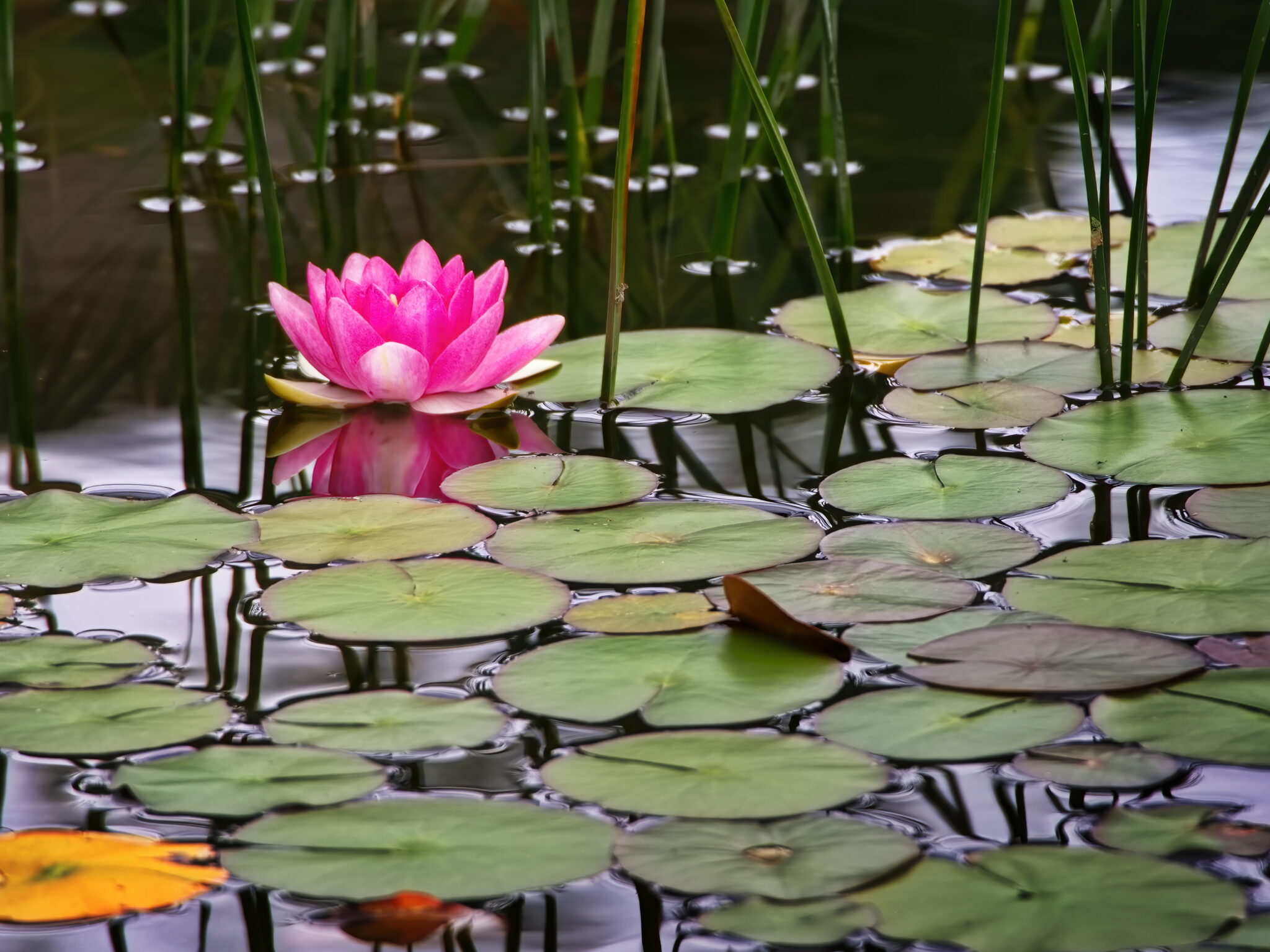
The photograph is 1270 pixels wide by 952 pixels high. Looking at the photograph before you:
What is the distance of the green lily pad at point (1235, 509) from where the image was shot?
51.4 inches

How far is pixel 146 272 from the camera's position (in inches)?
82.9

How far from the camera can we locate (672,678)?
1.10 m

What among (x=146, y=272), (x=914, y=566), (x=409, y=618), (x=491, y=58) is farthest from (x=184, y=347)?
(x=491, y=58)

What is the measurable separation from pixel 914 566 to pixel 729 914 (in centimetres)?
48

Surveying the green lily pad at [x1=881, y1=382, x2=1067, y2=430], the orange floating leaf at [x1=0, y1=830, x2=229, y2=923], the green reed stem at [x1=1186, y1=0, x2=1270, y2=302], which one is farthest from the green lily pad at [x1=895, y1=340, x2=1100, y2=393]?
the orange floating leaf at [x1=0, y1=830, x2=229, y2=923]

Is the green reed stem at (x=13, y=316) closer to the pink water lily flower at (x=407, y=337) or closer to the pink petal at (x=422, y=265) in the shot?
the pink water lily flower at (x=407, y=337)

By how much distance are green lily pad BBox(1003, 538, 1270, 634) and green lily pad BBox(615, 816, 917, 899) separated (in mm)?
342

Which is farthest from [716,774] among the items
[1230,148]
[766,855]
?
[1230,148]

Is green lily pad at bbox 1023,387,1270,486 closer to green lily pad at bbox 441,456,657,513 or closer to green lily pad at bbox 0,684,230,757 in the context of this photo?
green lily pad at bbox 441,456,657,513

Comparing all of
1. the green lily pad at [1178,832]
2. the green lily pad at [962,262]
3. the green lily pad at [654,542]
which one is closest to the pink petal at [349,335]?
the green lily pad at [654,542]

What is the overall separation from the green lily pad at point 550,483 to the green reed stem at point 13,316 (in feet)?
1.52

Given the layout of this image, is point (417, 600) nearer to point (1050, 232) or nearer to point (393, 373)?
point (393, 373)

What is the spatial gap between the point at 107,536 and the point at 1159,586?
0.95 meters

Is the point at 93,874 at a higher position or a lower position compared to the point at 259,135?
lower
